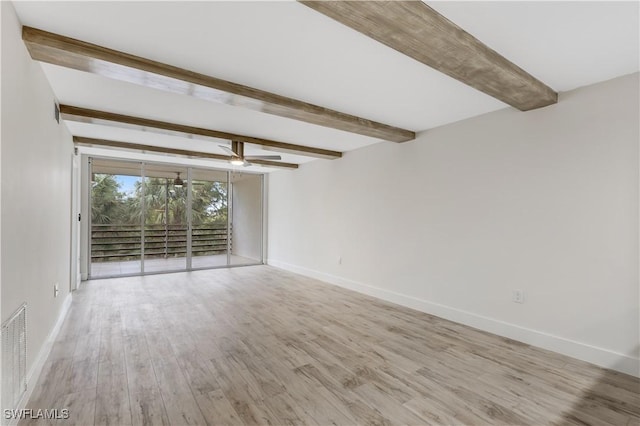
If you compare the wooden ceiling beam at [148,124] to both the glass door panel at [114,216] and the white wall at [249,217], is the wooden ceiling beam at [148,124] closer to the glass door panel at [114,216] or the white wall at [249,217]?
the glass door panel at [114,216]

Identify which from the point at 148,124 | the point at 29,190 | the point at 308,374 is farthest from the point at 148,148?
the point at 308,374

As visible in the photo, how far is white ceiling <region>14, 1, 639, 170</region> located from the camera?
5.72 feet

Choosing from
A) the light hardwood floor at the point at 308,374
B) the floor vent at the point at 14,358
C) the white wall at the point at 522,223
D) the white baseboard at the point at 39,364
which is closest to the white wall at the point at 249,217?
the white wall at the point at 522,223

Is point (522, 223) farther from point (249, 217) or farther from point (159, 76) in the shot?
point (249, 217)

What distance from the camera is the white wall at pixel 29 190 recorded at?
172 centimetres

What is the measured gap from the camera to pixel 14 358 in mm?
1808

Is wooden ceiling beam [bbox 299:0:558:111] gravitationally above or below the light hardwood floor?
above

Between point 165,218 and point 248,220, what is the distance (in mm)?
2142

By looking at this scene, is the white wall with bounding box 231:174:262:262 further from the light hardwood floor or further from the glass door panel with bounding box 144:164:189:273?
the light hardwood floor

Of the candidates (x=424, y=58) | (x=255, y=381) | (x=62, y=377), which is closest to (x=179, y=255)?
(x=62, y=377)

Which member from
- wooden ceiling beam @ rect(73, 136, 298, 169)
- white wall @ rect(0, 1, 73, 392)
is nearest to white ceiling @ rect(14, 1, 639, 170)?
white wall @ rect(0, 1, 73, 392)

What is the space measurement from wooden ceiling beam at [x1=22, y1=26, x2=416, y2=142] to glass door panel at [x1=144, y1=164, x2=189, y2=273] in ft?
15.2

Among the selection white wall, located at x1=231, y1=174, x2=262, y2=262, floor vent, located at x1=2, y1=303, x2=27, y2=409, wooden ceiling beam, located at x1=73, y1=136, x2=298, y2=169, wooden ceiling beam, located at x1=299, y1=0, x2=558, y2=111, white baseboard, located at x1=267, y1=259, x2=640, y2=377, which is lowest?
white baseboard, located at x1=267, y1=259, x2=640, y2=377

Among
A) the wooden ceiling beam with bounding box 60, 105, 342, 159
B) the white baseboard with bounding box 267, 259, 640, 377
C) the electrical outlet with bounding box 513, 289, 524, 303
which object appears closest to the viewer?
the white baseboard with bounding box 267, 259, 640, 377
